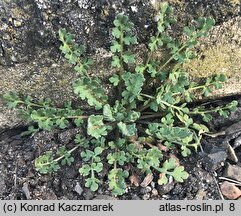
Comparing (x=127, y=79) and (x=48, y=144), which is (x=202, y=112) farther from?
(x=48, y=144)

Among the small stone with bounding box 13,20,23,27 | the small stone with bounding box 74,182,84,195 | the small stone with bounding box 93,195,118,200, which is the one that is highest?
the small stone with bounding box 13,20,23,27

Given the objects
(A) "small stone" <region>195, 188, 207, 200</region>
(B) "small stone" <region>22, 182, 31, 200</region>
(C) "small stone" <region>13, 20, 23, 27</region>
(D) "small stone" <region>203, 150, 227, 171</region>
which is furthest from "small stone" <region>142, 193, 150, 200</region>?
(C) "small stone" <region>13, 20, 23, 27</region>

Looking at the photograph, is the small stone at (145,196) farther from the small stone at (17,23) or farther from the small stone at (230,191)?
the small stone at (17,23)

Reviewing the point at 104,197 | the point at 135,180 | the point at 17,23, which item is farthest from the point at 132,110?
the point at 17,23

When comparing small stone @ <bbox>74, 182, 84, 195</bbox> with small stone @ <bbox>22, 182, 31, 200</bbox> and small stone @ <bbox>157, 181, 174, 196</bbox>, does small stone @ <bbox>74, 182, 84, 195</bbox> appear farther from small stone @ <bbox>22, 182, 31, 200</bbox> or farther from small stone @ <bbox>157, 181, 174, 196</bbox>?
small stone @ <bbox>157, 181, 174, 196</bbox>

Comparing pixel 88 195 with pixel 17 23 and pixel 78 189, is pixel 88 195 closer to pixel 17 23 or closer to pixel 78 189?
pixel 78 189

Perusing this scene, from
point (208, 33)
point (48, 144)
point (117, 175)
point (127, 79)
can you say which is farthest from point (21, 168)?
point (208, 33)

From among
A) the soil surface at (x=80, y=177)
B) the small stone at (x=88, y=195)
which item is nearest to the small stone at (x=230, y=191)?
the soil surface at (x=80, y=177)
